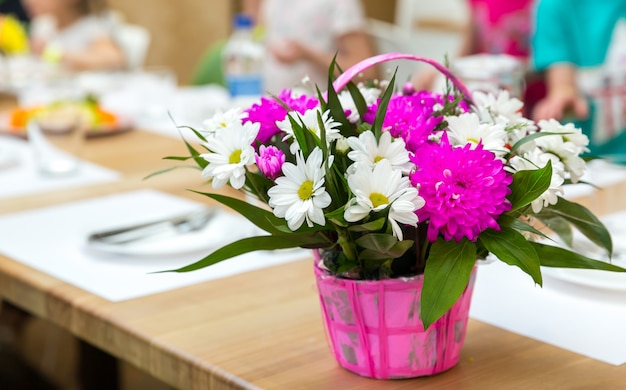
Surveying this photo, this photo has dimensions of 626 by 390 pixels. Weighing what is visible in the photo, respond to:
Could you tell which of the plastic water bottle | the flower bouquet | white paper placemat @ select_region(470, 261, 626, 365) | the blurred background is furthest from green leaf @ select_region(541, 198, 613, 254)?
the blurred background

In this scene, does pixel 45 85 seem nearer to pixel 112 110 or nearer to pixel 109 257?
pixel 112 110

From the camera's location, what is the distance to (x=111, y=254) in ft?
4.03

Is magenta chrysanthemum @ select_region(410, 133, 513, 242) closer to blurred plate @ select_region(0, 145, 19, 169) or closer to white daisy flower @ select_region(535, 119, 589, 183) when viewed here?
white daisy flower @ select_region(535, 119, 589, 183)

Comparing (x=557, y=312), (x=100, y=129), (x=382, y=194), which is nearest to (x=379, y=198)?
(x=382, y=194)

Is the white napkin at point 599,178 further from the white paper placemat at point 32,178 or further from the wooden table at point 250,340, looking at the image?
the white paper placemat at point 32,178

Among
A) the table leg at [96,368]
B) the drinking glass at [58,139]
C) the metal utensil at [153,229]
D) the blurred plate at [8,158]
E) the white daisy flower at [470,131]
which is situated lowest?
the table leg at [96,368]

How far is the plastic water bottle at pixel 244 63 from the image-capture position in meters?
2.25

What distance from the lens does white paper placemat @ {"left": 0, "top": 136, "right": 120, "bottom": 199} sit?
1.66m

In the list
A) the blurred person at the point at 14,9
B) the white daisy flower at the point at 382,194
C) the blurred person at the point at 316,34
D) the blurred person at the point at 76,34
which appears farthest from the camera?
the blurred person at the point at 14,9

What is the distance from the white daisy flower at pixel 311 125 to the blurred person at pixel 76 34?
2.45 metres

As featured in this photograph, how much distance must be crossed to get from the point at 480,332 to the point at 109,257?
20.3 inches

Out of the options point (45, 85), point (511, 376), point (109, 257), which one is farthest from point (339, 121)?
point (45, 85)

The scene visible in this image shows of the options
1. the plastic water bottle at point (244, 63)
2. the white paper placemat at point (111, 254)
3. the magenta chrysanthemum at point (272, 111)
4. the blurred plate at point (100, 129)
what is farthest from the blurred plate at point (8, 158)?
the magenta chrysanthemum at point (272, 111)

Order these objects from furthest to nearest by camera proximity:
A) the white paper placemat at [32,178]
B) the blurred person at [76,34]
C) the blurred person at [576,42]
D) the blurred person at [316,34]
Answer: the blurred person at [76,34]
the blurred person at [316,34]
the blurred person at [576,42]
the white paper placemat at [32,178]
